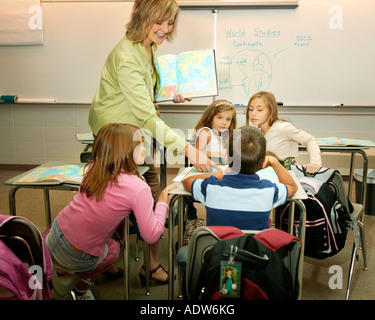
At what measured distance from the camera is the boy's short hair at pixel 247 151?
1580 mm

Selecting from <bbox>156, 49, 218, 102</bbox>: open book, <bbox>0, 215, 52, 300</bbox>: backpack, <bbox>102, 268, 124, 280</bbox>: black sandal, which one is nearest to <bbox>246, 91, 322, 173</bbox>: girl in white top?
<bbox>156, 49, 218, 102</bbox>: open book

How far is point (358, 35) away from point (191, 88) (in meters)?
1.89

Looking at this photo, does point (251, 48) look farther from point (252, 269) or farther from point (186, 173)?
point (252, 269)

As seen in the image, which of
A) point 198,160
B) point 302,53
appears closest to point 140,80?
point 198,160

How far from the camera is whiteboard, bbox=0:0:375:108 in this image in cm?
373

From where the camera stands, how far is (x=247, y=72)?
3.85 m

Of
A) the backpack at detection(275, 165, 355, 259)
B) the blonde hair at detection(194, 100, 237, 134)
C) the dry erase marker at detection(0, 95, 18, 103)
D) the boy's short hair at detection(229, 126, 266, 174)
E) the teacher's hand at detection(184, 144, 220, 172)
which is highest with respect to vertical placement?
the dry erase marker at detection(0, 95, 18, 103)

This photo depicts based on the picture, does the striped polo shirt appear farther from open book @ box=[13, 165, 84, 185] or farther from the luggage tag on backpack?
open book @ box=[13, 165, 84, 185]

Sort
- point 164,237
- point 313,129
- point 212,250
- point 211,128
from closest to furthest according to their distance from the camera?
point 212,250 → point 211,128 → point 164,237 → point 313,129

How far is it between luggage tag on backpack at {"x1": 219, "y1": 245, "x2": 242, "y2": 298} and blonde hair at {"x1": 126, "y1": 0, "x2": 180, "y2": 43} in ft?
3.82

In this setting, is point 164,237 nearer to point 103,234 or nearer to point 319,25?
point 103,234

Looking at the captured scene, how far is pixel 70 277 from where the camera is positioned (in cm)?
155
